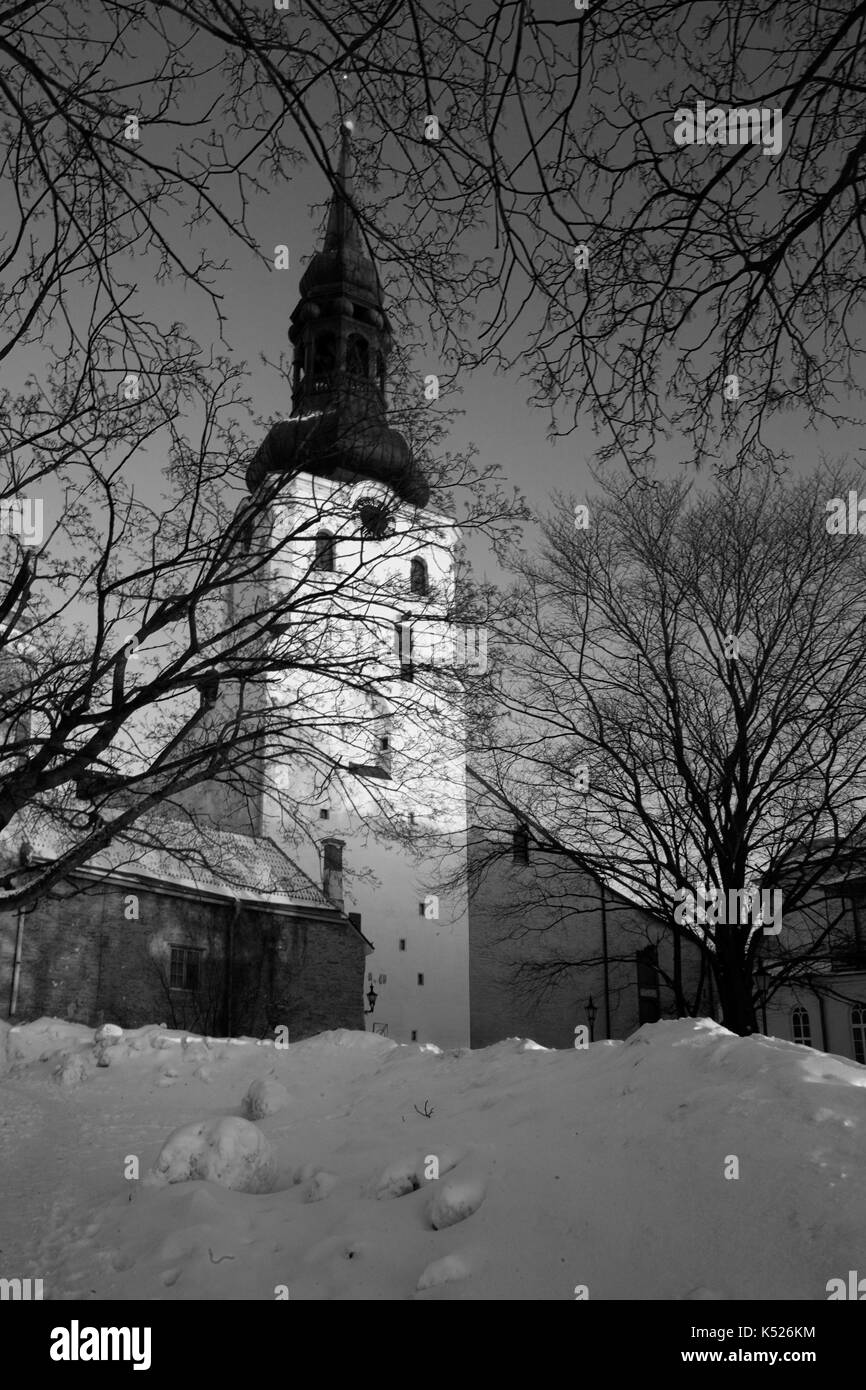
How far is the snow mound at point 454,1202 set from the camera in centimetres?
512

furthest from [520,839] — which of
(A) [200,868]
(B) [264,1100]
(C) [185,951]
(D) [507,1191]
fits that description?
(C) [185,951]

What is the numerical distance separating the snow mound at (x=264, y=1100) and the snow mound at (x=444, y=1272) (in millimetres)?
4853

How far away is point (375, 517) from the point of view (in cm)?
955

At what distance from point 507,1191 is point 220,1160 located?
7.50 ft

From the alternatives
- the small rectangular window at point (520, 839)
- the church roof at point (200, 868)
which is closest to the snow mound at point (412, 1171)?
the small rectangular window at point (520, 839)

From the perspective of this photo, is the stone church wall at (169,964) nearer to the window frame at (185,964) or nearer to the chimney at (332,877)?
the window frame at (185,964)

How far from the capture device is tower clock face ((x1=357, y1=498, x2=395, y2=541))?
31.0ft

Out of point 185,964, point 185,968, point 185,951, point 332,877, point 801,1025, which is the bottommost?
point 801,1025

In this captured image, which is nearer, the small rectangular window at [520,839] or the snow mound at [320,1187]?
the snow mound at [320,1187]

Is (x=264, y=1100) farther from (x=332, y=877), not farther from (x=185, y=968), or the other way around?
(x=332, y=877)

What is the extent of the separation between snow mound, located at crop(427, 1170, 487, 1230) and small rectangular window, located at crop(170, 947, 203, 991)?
26089 millimetres

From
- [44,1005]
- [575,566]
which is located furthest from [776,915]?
[44,1005]

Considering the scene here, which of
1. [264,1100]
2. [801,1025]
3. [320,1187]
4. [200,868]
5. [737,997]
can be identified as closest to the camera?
[320,1187]
